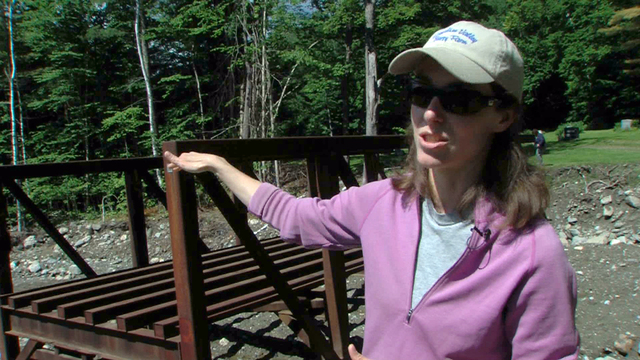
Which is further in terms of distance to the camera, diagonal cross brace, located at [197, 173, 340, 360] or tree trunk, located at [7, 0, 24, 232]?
tree trunk, located at [7, 0, 24, 232]

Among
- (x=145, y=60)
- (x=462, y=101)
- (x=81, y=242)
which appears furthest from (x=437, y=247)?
(x=145, y=60)

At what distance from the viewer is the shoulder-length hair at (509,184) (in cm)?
140

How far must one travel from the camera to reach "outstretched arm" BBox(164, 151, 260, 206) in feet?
6.53

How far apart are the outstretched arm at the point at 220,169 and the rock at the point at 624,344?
4.30 metres

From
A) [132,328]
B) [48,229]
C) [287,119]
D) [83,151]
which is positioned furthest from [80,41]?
[132,328]

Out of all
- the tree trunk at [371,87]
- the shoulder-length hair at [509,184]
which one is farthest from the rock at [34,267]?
the shoulder-length hair at [509,184]

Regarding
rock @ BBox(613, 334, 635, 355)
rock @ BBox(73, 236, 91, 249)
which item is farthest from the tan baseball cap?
rock @ BBox(73, 236, 91, 249)

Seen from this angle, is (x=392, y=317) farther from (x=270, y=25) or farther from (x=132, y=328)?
(x=270, y=25)

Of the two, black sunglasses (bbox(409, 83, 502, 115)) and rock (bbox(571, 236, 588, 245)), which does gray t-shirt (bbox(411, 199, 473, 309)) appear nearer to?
black sunglasses (bbox(409, 83, 502, 115))

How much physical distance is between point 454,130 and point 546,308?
0.51 m

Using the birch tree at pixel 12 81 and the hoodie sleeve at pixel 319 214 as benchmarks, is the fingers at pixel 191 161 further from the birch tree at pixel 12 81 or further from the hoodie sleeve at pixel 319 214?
the birch tree at pixel 12 81

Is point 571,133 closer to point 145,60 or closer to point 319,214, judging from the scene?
point 145,60

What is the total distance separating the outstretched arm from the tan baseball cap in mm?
803

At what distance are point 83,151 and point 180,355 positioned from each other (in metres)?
26.4
